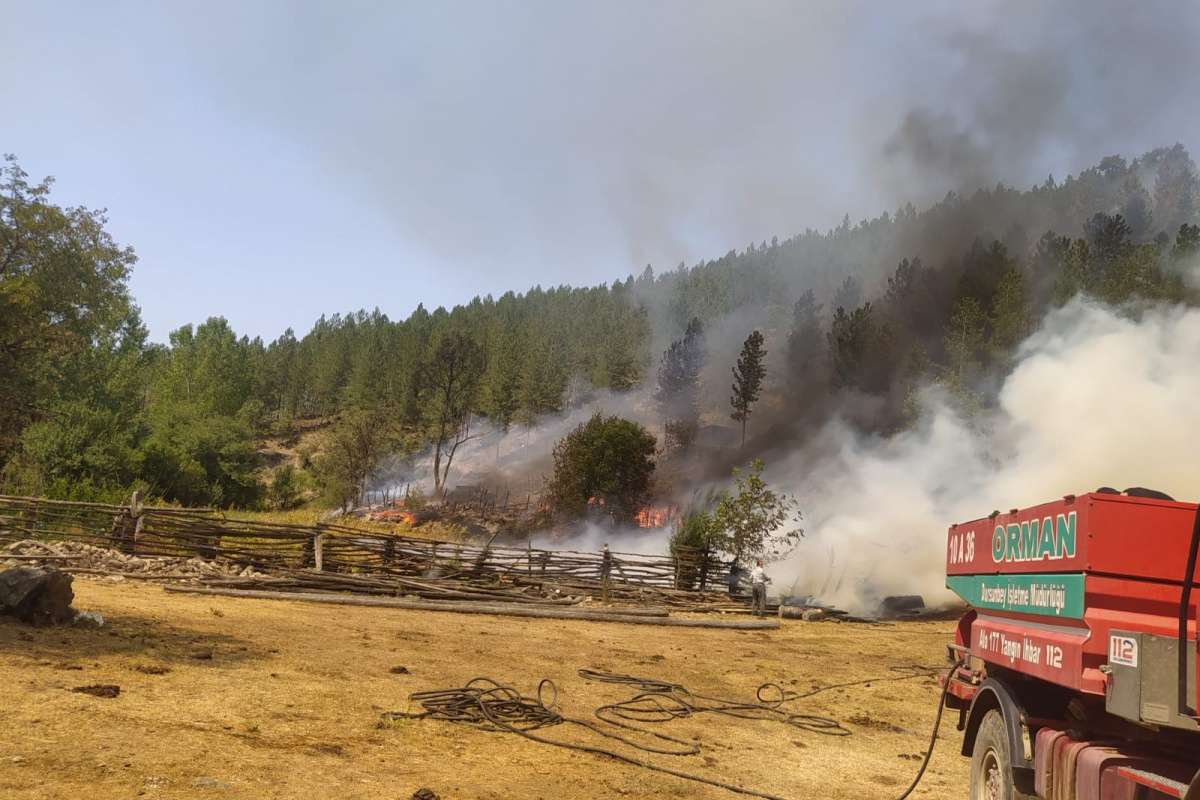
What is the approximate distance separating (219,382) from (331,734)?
79.0 meters

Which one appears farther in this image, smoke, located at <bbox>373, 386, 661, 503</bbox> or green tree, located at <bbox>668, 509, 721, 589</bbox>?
smoke, located at <bbox>373, 386, 661, 503</bbox>

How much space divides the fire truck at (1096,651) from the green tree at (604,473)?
4958cm

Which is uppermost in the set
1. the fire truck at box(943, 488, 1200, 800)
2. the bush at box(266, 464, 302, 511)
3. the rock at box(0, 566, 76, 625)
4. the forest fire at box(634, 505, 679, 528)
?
the forest fire at box(634, 505, 679, 528)

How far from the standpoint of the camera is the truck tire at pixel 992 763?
4.50 metres

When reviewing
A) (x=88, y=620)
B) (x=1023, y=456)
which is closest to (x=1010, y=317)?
(x=1023, y=456)

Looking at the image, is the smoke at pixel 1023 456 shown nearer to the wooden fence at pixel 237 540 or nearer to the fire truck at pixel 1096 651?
the wooden fence at pixel 237 540

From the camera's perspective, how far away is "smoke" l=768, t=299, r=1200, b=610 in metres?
22.1

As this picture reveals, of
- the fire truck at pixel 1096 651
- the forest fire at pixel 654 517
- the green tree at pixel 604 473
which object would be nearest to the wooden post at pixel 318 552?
the fire truck at pixel 1096 651

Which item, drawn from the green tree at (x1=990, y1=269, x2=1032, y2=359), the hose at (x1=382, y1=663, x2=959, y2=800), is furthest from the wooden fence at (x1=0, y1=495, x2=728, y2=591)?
the green tree at (x1=990, y1=269, x2=1032, y2=359)

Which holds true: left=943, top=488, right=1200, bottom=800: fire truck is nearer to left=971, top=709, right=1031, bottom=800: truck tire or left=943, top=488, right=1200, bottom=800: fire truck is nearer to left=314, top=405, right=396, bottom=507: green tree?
left=971, top=709, right=1031, bottom=800: truck tire

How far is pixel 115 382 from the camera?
56.1 m

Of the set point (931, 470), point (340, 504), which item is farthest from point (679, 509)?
point (931, 470)

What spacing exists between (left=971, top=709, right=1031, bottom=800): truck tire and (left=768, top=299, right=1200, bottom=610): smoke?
16982mm

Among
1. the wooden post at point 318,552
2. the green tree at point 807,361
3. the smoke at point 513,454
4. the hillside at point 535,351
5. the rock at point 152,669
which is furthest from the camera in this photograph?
the green tree at point 807,361
